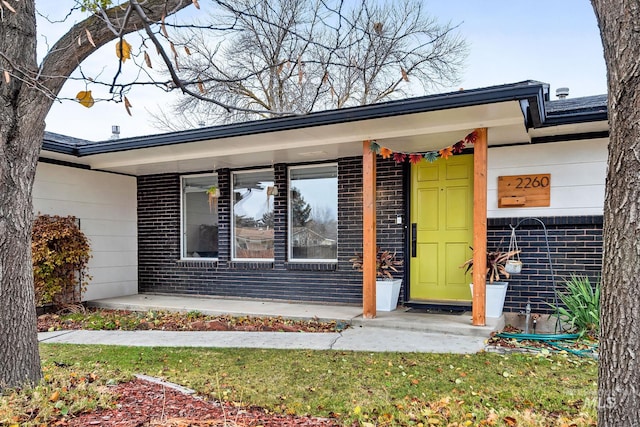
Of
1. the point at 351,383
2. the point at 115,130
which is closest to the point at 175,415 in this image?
the point at 351,383

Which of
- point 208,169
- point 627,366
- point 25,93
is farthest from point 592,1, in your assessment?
point 208,169

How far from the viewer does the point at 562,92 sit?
679 cm

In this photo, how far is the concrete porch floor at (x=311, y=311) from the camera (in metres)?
4.92

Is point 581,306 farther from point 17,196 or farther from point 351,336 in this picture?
point 17,196

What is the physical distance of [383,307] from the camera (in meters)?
5.82

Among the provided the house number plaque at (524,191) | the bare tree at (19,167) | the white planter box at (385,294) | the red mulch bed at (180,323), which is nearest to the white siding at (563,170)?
the house number plaque at (524,191)

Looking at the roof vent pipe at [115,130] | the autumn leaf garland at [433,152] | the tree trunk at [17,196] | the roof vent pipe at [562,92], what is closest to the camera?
the tree trunk at [17,196]

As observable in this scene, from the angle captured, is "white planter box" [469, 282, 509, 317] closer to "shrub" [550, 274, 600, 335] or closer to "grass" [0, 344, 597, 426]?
"shrub" [550, 274, 600, 335]

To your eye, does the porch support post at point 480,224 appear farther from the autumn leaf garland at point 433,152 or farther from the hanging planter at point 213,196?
the hanging planter at point 213,196

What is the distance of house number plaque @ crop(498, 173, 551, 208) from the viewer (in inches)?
211

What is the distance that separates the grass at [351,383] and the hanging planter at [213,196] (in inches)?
125

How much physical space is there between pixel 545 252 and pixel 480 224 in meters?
1.32

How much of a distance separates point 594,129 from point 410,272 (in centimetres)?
288

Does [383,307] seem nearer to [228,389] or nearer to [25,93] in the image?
[228,389]
